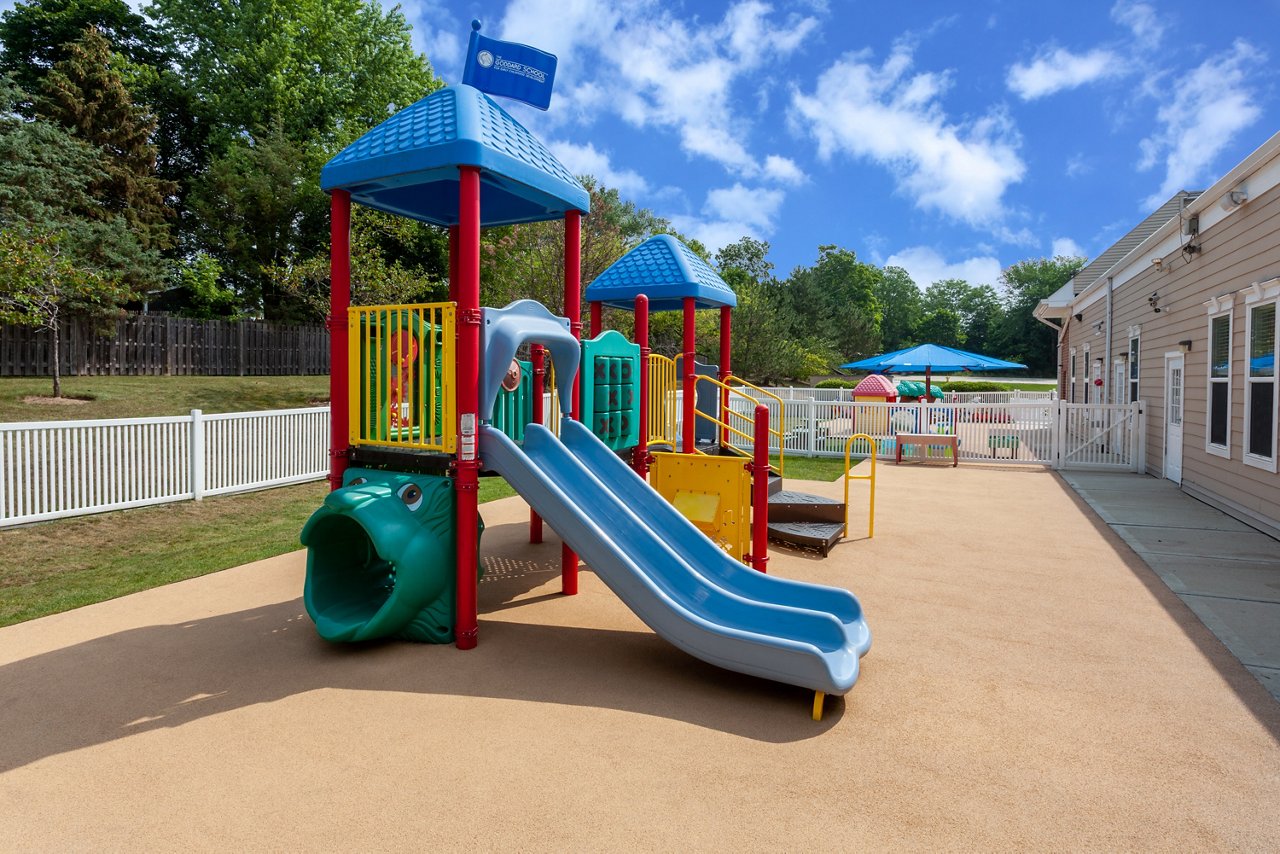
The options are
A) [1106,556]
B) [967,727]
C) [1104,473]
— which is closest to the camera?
[967,727]

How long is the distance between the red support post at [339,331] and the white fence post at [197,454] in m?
5.16

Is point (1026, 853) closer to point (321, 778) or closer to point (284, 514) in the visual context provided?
point (321, 778)

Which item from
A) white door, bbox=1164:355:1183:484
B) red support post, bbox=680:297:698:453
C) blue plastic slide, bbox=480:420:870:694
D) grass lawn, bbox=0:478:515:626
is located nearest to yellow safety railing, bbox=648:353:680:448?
red support post, bbox=680:297:698:453

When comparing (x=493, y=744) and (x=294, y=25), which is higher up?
(x=294, y=25)

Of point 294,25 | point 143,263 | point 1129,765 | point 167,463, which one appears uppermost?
point 294,25

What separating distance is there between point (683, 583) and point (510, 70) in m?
4.43

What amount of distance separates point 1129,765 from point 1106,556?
463cm

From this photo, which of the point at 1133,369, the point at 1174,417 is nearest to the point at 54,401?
the point at 1174,417

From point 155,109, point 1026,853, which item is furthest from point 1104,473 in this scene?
point 155,109

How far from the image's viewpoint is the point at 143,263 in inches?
854

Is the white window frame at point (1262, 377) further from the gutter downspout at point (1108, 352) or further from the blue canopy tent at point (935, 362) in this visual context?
the blue canopy tent at point (935, 362)

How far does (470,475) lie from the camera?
468 cm

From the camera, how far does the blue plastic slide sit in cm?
388

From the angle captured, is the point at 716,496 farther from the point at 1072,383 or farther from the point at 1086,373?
the point at 1072,383
